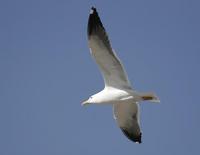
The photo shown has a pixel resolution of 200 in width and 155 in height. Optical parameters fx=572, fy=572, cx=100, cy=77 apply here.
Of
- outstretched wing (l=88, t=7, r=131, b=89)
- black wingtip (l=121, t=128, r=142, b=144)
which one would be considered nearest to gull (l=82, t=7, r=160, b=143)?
outstretched wing (l=88, t=7, r=131, b=89)

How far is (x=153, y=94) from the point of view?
1520 cm

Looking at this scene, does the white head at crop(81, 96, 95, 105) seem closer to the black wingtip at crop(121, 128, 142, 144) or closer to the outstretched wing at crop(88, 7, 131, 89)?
the outstretched wing at crop(88, 7, 131, 89)

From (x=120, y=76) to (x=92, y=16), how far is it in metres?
1.82

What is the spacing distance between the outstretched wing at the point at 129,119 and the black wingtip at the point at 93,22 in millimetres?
2706

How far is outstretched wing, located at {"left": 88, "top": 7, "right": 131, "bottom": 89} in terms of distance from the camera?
1523 centimetres

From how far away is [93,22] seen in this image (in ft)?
50.2

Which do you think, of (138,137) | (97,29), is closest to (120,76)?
(97,29)

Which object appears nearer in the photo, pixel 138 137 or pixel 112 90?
pixel 112 90

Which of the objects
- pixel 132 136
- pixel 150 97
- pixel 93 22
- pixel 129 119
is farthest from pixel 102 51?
pixel 132 136

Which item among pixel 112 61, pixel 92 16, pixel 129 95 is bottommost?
pixel 129 95

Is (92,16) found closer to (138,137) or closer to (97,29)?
(97,29)

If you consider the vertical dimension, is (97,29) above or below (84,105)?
above

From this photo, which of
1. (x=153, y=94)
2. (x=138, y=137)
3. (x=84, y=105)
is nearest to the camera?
(x=153, y=94)

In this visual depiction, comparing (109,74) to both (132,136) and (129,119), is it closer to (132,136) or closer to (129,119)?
(129,119)
